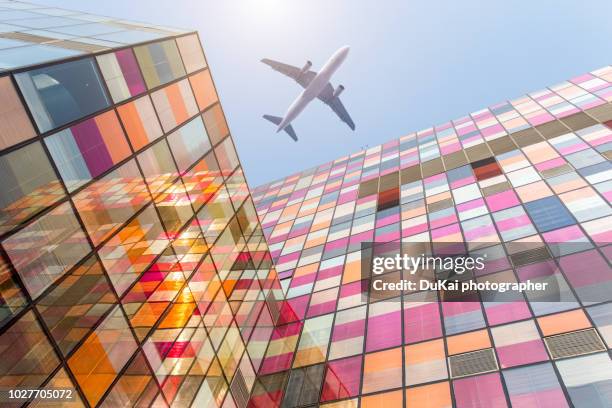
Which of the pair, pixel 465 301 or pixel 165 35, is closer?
pixel 165 35

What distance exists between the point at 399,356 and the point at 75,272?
1157 centimetres

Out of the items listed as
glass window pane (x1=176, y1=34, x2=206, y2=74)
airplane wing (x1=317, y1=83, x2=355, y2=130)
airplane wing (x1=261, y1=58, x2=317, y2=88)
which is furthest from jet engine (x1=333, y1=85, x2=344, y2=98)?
glass window pane (x1=176, y1=34, x2=206, y2=74)

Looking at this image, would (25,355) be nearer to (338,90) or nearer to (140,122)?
(140,122)

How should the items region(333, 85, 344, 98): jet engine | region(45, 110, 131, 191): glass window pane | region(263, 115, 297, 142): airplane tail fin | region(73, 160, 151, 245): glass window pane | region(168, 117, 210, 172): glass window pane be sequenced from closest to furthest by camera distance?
region(45, 110, 131, 191): glass window pane < region(73, 160, 151, 245): glass window pane < region(168, 117, 210, 172): glass window pane < region(333, 85, 344, 98): jet engine < region(263, 115, 297, 142): airplane tail fin

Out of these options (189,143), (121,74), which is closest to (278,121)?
(189,143)

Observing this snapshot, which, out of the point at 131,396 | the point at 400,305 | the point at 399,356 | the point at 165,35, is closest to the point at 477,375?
the point at 399,356

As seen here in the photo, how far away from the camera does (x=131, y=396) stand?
1069 centimetres

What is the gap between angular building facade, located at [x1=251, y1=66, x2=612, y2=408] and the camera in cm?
1337

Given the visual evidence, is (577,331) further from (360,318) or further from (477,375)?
(360,318)

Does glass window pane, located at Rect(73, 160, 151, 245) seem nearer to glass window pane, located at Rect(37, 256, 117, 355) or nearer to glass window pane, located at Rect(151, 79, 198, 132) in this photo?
glass window pane, located at Rect(37, 256, 117, 355)

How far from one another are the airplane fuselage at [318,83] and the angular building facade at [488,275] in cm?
2556

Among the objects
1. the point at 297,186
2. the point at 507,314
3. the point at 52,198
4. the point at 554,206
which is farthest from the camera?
the point at 297,186

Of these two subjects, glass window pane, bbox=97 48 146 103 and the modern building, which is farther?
glass window pane, bbox=97 48 146 103

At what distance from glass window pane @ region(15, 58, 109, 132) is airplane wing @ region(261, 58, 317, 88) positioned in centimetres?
5126
